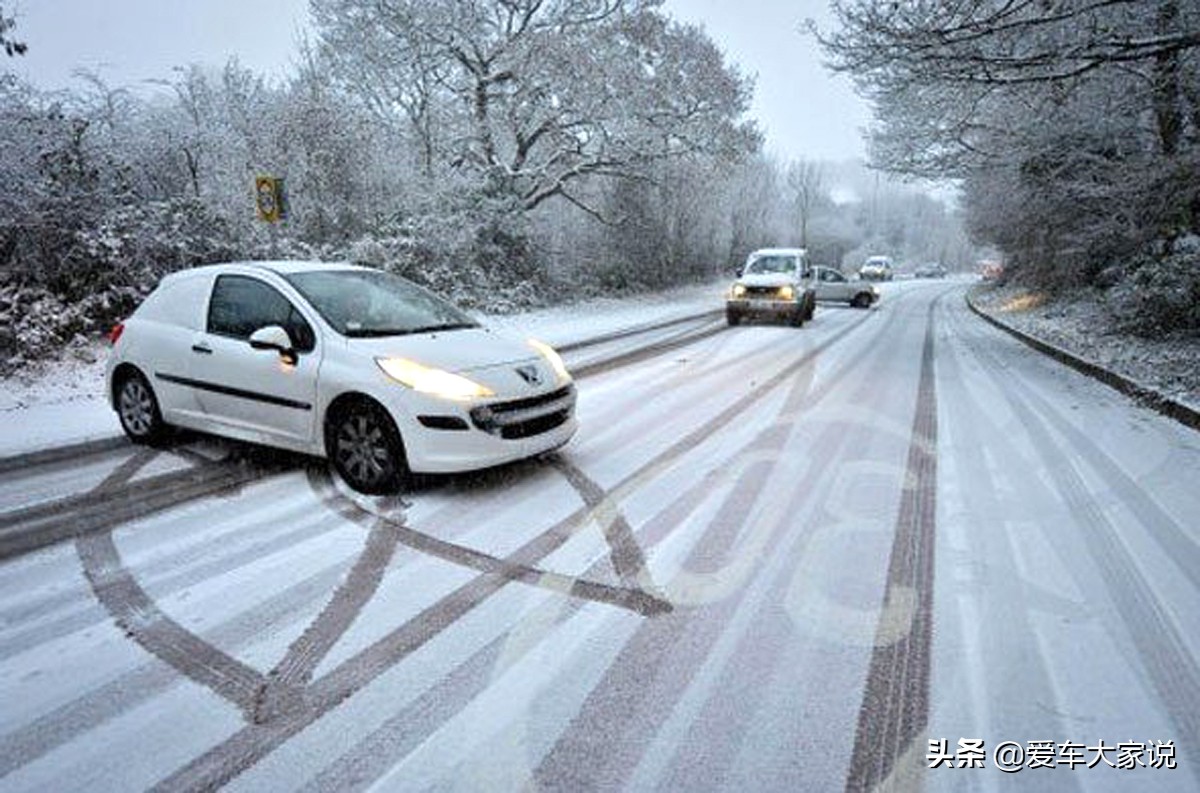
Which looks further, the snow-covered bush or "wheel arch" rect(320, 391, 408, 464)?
the snow-covered bush

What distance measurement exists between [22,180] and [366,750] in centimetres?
1222

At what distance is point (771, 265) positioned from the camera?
1936cm

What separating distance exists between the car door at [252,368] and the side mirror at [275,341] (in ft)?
0.10

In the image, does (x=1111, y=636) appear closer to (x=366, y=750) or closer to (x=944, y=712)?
(x=944, y=712)

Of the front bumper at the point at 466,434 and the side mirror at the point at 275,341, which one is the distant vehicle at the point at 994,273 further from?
the side mirror at the point at 275,341

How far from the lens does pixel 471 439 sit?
5.07m

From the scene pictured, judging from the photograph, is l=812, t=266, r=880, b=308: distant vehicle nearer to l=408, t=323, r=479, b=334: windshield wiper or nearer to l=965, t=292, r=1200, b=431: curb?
l=965, t=292, r=1200, b=431: curb

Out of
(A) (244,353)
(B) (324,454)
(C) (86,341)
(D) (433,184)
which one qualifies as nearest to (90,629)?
(B) (324,454)

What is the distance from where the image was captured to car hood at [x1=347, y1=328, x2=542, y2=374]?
5.23 metres

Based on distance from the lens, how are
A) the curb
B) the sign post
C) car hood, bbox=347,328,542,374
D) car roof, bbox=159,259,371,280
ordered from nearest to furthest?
car hood, bbox=347,328,542,374 < car roof, bbox=159,259,371,280 < the curb < the sign post

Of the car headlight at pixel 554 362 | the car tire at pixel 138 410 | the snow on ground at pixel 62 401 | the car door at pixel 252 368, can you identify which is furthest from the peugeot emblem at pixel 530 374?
the snow on ground at pixel 62 401

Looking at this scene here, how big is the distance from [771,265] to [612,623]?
17020 millimetres

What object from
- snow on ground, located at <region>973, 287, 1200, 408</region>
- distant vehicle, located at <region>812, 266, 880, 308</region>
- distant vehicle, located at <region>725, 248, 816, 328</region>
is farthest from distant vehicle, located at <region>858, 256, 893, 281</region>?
distant vehicle, located at <region>725, 248, 816, 328</region>

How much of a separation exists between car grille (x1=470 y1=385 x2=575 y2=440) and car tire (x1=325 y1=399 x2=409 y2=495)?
60cm
